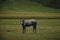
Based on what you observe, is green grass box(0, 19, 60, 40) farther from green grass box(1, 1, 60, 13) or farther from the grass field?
green grass box(1, 1, 60, 13)

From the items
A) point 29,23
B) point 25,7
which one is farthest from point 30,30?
point 25,7

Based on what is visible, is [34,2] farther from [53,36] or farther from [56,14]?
[53,36]

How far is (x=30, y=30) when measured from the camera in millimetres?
2285

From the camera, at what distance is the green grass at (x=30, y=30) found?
2.27m

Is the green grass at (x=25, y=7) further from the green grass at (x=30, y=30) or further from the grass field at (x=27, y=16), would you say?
the green grass at (x=30, y=30)

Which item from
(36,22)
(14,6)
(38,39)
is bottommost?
(38,39)

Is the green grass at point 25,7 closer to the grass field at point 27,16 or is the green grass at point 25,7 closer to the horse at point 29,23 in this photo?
the grass field at point 27,16

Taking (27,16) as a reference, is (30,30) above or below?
below

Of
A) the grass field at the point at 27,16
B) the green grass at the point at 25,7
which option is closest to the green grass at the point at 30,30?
the grass field at the point at 27,16

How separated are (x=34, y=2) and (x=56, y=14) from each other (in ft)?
0.95

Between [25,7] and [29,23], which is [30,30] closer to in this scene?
[29,23]

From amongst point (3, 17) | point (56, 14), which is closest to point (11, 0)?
point (3, 17)

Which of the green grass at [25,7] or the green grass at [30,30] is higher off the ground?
the green grass at [25,7]

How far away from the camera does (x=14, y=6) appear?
2.29 metres
